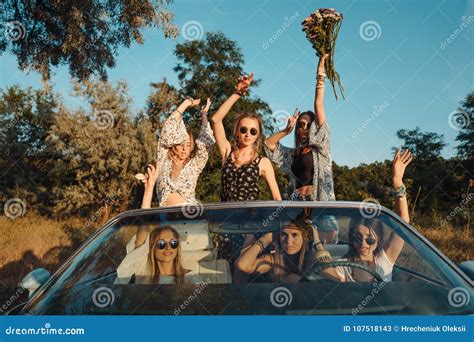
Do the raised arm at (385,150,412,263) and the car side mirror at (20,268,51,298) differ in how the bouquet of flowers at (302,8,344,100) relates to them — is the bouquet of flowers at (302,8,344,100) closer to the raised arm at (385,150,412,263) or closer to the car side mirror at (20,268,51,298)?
the raised arm at (385,150,412,263)

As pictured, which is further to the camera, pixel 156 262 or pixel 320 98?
pixel 320 98

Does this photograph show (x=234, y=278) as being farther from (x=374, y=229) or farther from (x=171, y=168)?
(x=171, y=168)

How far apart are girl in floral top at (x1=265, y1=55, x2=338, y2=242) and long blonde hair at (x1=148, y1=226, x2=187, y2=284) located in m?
2.22

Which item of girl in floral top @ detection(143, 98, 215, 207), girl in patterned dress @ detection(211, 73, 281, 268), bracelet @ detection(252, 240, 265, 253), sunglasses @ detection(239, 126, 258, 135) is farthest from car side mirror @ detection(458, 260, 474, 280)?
girl in floral top @ detection(143, 98, 215, 207)

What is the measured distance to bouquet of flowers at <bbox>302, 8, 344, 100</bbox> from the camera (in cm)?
483

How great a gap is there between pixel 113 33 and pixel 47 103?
1306cm

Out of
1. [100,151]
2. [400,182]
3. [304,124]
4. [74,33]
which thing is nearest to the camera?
[400,182]

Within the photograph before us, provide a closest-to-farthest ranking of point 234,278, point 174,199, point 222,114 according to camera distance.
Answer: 1. point 234,278
2. point 174,199
3. point 222,114

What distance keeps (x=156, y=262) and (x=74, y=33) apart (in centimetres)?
850

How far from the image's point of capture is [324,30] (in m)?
4.84

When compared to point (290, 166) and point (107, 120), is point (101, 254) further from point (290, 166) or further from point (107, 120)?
point (107, 120)

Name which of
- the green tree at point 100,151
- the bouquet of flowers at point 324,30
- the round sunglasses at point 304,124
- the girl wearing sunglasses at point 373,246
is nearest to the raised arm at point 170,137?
the round sunglasses at point 304,124

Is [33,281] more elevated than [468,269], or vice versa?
[468,269]

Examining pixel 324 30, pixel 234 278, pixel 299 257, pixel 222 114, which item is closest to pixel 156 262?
pixel 234 278
